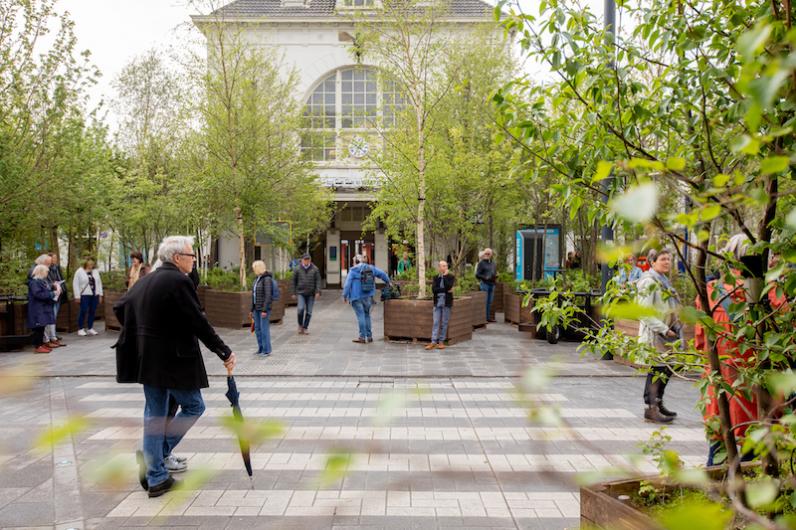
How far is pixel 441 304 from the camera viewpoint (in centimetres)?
1282

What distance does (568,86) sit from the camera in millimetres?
2986

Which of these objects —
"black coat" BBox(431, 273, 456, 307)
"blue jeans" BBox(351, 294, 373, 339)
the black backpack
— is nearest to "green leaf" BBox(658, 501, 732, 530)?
"black coat" BBox(431, 273, 456, 307)

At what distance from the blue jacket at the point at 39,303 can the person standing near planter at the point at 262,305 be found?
4012mm

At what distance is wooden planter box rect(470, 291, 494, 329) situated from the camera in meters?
16.1

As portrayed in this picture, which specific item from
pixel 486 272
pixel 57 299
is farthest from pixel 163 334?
pixel 486 272

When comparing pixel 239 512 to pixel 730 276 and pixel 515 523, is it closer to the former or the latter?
pixel 515 523

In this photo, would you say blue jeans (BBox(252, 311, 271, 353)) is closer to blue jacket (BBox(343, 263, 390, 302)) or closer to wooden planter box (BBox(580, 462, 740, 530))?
blue jacket (BBox(343, 263, 390, 302))

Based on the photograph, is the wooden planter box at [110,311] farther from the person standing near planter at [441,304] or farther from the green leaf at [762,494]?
the green leaf at [762,494]

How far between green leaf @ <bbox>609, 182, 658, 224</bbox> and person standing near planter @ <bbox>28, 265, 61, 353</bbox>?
1381 centimetres

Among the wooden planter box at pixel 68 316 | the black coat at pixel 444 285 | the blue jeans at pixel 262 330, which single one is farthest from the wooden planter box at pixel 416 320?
the wooden planter box at pixel 68 316

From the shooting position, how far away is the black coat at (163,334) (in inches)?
195

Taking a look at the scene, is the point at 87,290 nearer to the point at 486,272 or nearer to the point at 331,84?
the point at 486,272

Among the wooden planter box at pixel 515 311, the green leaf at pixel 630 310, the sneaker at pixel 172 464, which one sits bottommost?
the sneaker at pixel 172 464

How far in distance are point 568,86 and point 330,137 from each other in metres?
19.7
